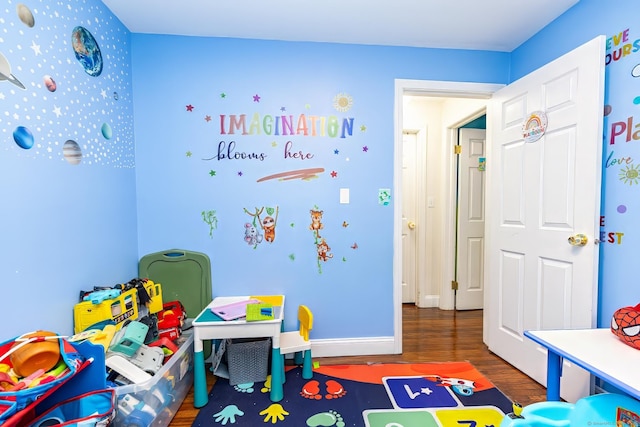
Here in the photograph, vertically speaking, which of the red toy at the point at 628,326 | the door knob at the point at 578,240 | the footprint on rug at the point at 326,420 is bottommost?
the footprint on rug at the point at 326,420

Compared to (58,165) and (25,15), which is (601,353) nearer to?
(58,165)

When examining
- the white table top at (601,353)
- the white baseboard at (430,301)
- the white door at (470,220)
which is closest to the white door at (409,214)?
the white baseboard at (430,301)

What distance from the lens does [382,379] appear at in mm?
1897

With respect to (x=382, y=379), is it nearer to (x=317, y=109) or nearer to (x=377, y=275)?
(x=377, y=275)

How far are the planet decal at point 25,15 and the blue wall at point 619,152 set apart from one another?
277 cm

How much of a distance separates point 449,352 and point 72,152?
2782mm

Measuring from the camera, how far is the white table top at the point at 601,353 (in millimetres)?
1007

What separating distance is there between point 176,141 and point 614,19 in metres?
2.65

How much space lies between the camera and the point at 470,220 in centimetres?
316

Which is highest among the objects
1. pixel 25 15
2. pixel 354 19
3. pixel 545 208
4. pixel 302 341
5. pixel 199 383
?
pixel 354 19

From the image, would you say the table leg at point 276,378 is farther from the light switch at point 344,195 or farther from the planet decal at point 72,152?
the planet decal at point 72,152

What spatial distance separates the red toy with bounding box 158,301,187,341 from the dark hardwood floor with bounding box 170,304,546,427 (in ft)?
1.29

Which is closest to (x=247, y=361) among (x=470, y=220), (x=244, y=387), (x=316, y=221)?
(x=244, y=387)

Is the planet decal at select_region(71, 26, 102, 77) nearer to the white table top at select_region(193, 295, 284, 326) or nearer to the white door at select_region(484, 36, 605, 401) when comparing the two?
the white table top at select_region(193, 295, 284, 326)
